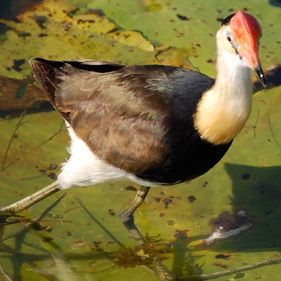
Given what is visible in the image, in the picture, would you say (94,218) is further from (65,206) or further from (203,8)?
(203,8)

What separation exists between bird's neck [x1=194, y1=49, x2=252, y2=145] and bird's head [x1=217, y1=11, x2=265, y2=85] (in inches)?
1.8

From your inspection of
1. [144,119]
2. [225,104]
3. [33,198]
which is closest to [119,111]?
[144,119]

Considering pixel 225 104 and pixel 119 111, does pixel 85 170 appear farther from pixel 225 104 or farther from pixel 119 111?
pixel 225 104

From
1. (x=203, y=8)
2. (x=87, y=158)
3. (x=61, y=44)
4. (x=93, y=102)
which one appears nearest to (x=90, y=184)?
(x=87, y=158)

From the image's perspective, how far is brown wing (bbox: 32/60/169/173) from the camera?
12.9 feet

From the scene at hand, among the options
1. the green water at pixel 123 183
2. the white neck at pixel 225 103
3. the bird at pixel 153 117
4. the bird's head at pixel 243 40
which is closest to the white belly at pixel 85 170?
the bird at pixel 153 117

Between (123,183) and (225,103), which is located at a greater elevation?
(225,103)

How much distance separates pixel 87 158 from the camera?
4141mm

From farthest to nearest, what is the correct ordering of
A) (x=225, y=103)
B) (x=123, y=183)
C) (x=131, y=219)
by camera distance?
(x=123, y=183)
(x=131, y=219)
(x=225, y=103)

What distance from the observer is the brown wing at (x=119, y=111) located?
3918 mm

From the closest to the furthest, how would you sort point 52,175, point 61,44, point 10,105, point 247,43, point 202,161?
1. point 247,43
2. point 202,161
3. point 52,175
4. point 10,105
5. point 61,44

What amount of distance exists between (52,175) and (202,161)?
92cm

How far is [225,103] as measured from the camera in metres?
3.81

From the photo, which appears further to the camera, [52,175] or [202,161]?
[52,175]
